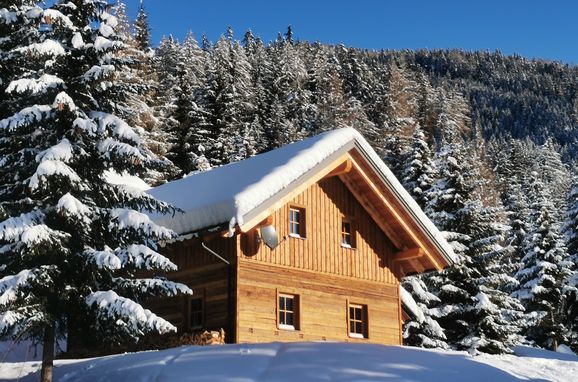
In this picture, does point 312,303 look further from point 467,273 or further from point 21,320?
point 467,273

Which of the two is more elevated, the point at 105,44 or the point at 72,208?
the point at 105,44

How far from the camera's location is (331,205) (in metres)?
23.3

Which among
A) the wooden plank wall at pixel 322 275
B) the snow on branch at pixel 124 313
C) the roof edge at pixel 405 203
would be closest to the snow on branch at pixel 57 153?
the snow on branch at pixel 124 313

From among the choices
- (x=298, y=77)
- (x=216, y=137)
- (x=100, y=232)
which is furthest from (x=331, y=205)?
(x=298, y=77)

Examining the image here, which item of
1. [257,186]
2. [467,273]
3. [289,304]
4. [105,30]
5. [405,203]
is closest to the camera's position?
[105,30]

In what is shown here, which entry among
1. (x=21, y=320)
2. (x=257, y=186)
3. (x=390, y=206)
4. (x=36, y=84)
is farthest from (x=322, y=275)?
(x=36, y=84)

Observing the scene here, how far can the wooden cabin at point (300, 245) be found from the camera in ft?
65.2

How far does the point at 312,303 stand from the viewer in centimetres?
2189

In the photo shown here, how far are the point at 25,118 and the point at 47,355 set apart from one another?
4661 mm

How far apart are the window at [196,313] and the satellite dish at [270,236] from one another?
2824mm

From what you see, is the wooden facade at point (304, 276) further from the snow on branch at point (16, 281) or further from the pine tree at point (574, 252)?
the pine tree at point (574, 252)

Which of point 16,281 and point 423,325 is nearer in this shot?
point 16,281

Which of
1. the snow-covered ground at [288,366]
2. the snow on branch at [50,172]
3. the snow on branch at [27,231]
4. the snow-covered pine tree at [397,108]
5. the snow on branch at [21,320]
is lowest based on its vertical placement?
the snow-covered ground at [288,366]

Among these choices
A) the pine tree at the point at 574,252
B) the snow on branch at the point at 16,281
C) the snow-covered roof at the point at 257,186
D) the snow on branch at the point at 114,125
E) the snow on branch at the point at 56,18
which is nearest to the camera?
the snow on branch at the point at 16,281
